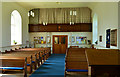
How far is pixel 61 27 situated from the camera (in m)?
13.9

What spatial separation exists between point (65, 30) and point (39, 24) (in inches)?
115

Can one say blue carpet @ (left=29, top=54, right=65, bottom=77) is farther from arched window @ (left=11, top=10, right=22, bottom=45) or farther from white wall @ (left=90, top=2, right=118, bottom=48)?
arched window @ (left=11, top=10, right=22, bottom=45)

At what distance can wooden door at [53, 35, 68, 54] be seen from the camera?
14.2m

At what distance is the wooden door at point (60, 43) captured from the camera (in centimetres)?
1421

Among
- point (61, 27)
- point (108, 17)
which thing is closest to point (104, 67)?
point (108, 17)

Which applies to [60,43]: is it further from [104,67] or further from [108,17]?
[104,67]

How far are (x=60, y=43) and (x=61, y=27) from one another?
1787mm

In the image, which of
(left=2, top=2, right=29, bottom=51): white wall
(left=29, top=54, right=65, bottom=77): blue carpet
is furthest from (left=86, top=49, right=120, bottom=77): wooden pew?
(left=2, top=2, right=29, bottom=51): white wall

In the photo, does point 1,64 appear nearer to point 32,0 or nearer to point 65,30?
point 32,0

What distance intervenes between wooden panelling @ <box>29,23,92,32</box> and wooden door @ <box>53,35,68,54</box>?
2.82 ft

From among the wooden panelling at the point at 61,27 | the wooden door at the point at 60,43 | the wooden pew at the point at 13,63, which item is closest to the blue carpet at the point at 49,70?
the wooden pew at the point at 13,63

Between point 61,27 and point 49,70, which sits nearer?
point 49,70

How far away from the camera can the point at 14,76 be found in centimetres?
531

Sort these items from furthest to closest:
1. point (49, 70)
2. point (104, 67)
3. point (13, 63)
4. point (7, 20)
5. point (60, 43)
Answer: point (60, 43), point (7, 20), point (49, 70), point (13, 63), point (104, 67)
